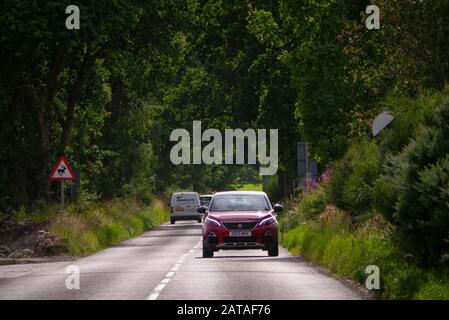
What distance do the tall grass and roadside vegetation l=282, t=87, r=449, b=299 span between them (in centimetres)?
1049

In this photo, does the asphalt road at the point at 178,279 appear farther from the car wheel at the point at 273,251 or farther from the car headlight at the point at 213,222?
the car headlight at the point at 213,222

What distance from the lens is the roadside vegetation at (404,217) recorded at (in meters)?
17.0

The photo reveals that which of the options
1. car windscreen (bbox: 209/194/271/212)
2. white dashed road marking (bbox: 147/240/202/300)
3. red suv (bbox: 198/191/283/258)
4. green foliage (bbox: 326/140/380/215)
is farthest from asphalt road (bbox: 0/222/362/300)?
green foliage (bbox: 326/140/380/215)

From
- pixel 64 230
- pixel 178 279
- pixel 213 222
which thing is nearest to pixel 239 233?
pixel 213 222

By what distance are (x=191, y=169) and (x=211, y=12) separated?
52598 millimetres

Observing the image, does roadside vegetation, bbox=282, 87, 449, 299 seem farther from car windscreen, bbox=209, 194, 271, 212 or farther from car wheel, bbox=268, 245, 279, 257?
car windscreen, bbox=209, 194, 271, 212

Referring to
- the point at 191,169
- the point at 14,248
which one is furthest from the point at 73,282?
the point at 191,169

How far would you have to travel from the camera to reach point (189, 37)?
183ft

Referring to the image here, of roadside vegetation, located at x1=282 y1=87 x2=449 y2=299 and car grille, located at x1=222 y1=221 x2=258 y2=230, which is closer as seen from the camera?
roadside vegetation, located at x1=282 y1=87 x2=449 y2=299

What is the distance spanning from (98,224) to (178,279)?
22186mm

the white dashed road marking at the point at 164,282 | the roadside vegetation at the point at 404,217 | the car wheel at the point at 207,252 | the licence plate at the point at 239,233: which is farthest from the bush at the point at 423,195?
the car wheel at the point at 207,252

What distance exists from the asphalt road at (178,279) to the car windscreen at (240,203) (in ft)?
4.37

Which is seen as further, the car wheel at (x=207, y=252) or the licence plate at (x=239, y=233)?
the car wheel at (x=207, y=252)

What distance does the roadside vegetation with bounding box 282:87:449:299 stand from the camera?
55.7 ft
